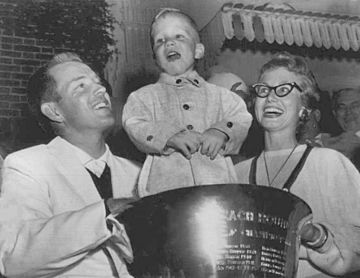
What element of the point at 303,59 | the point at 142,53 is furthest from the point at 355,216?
the point at 142,53

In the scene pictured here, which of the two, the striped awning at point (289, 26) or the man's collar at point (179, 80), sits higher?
the striped awning at point (289, 26)

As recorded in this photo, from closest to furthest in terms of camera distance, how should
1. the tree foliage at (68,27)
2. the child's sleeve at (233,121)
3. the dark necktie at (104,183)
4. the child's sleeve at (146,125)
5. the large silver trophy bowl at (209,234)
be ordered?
the large silver trophy bowl at (209,234) < the dark necktie at (104,183) < the child's sleeve at (146,125) < the child's sleeve at (233,121) < the tree foliage at (68,27)

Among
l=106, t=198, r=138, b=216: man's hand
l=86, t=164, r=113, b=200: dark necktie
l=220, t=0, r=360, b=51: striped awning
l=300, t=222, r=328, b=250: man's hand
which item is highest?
l=220, t=0, r=360, b=51: striped awning

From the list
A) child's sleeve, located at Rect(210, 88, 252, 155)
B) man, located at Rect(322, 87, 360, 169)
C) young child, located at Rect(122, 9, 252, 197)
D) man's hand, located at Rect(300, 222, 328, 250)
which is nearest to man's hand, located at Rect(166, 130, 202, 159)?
young child, located at Rect(122, 9, 252, 197)

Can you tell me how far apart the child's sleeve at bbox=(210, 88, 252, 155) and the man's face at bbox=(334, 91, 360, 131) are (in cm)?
57

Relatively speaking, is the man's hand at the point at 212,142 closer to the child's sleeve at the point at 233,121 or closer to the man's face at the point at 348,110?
the child's sleeve at the point at 233,121

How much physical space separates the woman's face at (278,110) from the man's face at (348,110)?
0.29 m

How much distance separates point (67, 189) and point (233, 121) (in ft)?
3.16

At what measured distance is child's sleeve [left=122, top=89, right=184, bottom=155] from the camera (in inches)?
233

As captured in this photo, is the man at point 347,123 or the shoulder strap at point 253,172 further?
the man at point 347,123

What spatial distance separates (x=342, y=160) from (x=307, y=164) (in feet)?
0.70

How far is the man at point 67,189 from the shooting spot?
5.55m

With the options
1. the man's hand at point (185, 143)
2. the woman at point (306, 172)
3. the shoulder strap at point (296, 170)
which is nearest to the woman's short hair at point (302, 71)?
the woman at point (306, 172)

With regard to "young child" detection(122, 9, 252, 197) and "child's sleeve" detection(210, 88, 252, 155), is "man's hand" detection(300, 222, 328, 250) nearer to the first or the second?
"young child" detection(122, 9, 252, 197)
